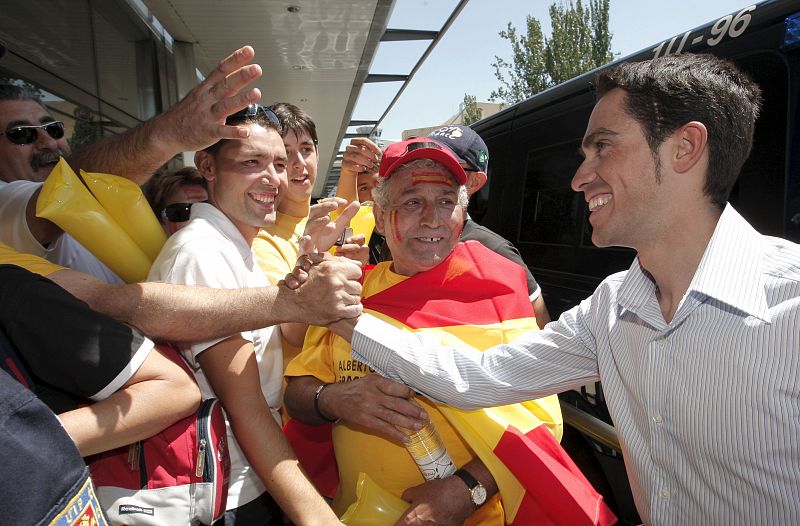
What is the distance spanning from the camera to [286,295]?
165cm

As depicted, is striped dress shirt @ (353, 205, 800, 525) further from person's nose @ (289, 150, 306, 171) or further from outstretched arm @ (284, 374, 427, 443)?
person's nose @ (289, 150, 306, 171)

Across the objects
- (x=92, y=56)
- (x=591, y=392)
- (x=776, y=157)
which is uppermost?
(x=92, y=56)

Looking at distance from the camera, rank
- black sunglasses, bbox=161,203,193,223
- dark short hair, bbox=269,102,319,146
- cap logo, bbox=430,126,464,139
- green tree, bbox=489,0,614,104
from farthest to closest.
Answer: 1. green tree, bbox=489,0,614,104
2. dark short hair, bbox=269,102,319,146
3. cap logo, bbox=430,126,464,139
4. black sunglasses, bbox=161,203,193,223

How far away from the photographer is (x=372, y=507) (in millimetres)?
1699

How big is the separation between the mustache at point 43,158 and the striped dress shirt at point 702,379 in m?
1.92

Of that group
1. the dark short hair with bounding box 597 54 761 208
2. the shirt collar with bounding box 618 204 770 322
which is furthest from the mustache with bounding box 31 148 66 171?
the shirt collar with bounding box 618 204 770 322

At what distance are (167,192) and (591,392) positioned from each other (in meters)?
2.41

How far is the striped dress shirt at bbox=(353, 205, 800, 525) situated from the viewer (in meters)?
1.10

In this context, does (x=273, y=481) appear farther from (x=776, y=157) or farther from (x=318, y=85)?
(x=318, y=85)

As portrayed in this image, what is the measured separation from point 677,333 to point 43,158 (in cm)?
261

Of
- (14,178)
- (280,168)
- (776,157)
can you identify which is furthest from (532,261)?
(14,178)

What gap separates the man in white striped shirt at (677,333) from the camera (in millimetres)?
1117

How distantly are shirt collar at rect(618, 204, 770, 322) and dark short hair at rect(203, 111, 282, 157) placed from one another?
1657 mm

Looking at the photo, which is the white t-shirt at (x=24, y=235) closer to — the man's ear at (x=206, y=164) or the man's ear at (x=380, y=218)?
the man's ear at (x=206, y=164)
